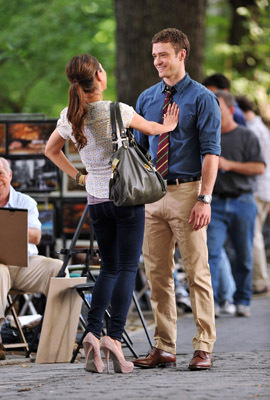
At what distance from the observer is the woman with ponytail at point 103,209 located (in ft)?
22.2

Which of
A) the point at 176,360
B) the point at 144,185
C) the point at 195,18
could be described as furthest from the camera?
the point at 195,18

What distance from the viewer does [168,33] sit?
7.18 meters

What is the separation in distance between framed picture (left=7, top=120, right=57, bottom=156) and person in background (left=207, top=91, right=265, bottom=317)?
1956mm

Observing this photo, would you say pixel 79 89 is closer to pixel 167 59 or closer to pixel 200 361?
pixel 167 59

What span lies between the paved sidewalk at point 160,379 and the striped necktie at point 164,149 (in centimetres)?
143

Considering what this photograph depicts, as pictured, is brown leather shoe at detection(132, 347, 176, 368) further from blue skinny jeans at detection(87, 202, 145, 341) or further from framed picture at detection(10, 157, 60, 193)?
framed picture at detection(10, 157, 60, 193)

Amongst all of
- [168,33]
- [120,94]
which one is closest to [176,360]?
[168,33]

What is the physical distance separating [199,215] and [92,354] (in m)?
1.22

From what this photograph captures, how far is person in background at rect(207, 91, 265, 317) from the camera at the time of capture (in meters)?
11.2

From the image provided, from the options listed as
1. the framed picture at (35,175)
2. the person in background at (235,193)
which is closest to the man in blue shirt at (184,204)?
the framed picture at (35,175)

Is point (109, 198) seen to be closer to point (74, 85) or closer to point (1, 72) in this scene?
point (74, 85)

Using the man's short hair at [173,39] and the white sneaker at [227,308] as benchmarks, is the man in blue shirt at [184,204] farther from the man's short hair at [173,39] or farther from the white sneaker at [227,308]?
the white sneaker at [227,308]

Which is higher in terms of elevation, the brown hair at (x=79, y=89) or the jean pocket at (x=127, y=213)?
the brown hair at (x=79, y=89)

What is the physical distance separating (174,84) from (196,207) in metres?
0.92
